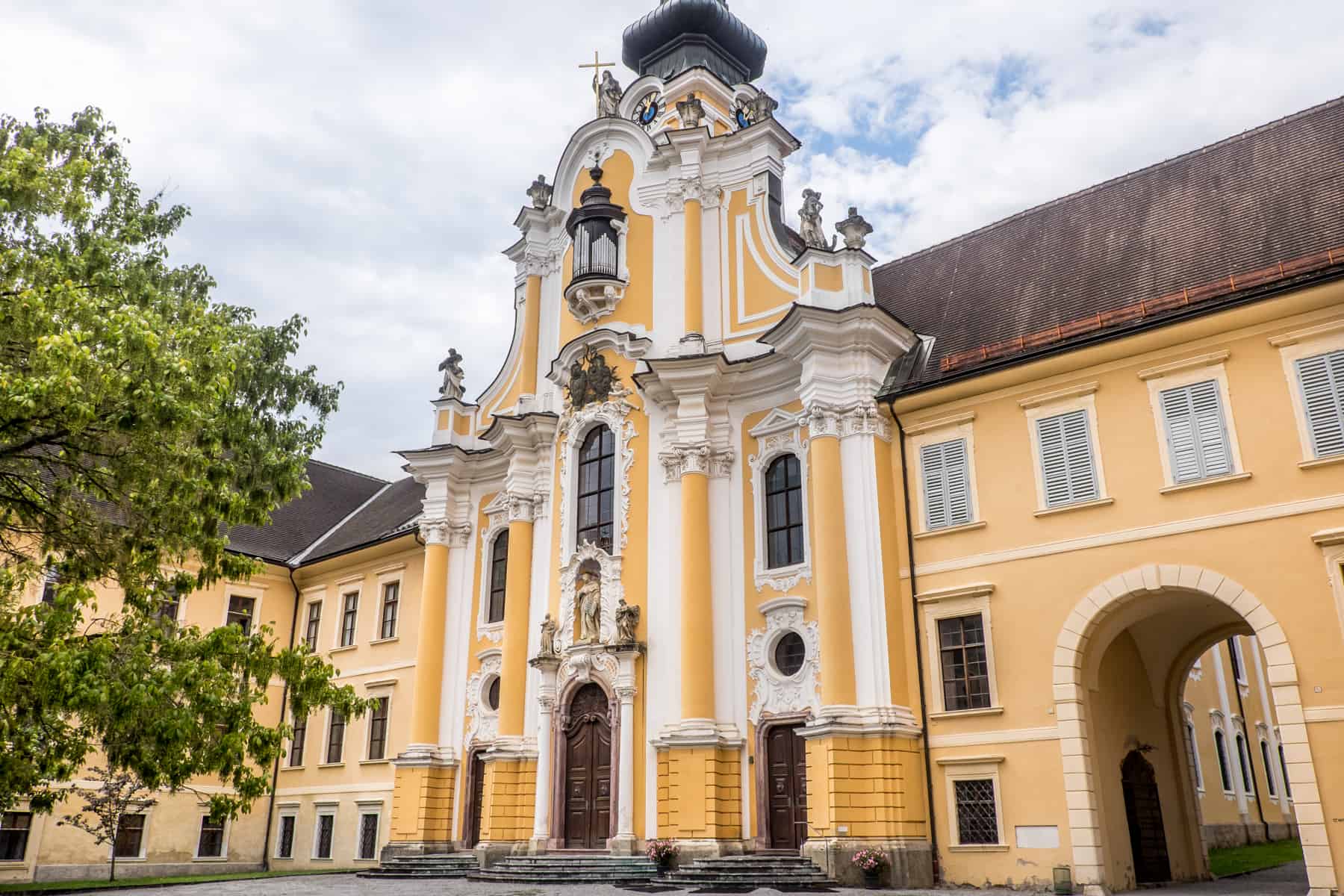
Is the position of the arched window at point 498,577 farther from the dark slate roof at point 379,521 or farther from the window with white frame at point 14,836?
the window with white frame at point 14,836

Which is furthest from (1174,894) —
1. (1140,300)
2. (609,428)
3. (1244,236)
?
(609,428)

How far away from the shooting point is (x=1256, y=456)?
16.1m

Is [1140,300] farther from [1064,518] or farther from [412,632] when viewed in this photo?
[412,632]

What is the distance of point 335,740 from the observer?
29266mm


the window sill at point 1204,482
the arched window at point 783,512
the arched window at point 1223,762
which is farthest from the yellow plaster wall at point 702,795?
the arched window at point 1223,762

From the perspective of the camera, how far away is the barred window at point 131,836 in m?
27.5

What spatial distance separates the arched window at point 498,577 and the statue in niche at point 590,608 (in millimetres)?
3231

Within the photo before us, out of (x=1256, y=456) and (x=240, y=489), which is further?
(x=1256, y=456)

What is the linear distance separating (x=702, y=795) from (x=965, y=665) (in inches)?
206

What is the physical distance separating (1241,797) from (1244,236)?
1705 centimetres

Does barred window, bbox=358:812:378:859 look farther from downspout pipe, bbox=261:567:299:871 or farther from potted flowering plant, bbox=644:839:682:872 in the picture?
potted flowering plant, bbox=644:839:682:872

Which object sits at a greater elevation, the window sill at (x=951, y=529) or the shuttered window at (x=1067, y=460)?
the shuttered window at (x=1067, y=460)

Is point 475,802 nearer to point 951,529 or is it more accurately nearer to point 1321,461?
point 951,529

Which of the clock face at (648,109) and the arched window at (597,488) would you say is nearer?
the arched window at (597,488)
